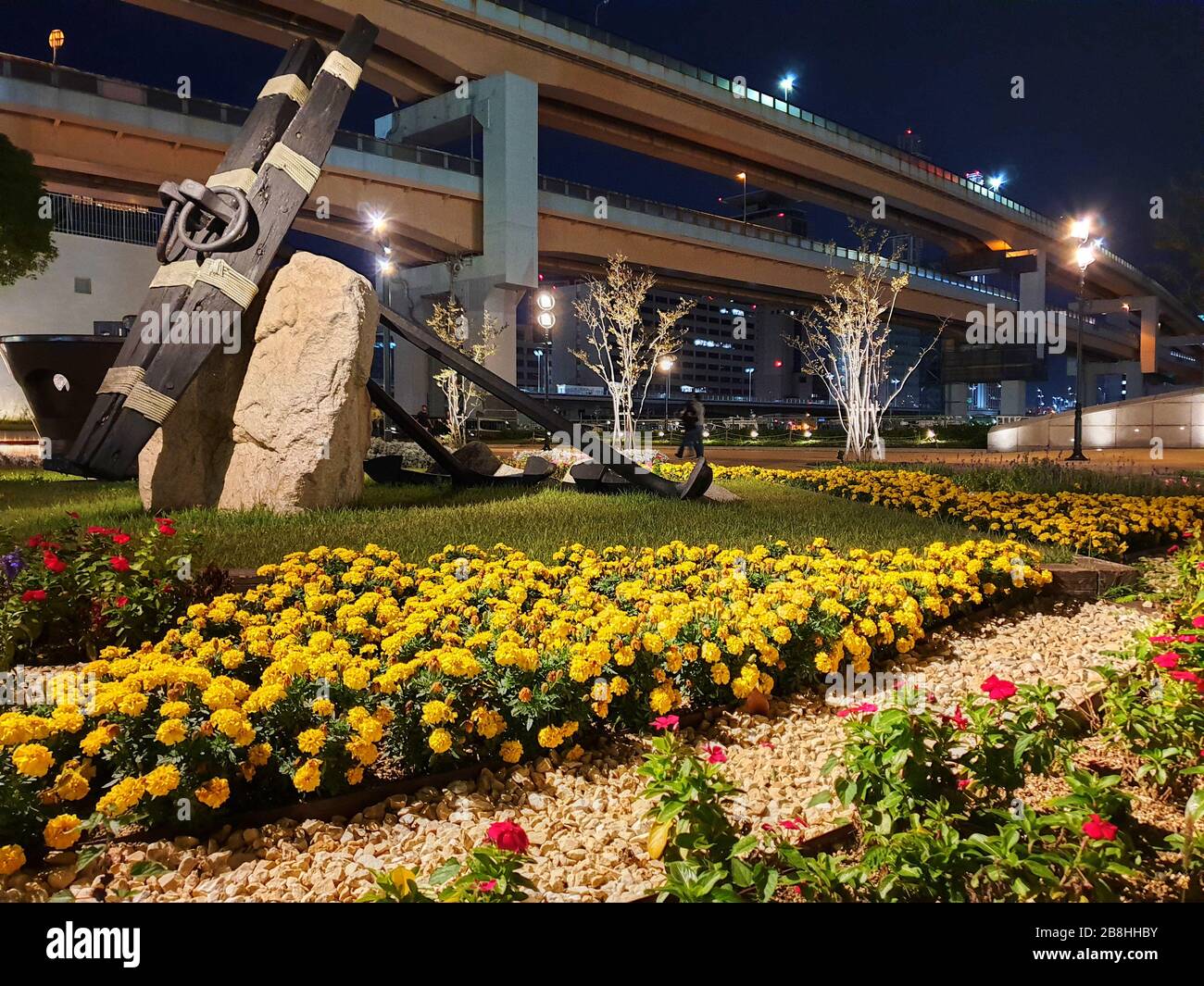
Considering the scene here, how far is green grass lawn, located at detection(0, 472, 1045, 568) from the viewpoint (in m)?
7.12

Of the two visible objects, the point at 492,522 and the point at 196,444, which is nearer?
the point at 492,522

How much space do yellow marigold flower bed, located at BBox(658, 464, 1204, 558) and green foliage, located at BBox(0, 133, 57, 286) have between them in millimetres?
20526

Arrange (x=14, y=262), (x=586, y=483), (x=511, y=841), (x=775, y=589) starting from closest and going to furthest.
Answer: (x=511, y=841), (x=775, y=589), (x=586, y=483), (x=14, y=262)

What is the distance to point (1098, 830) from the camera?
2117 millimetres

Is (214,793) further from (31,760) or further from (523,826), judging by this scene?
(523,826)


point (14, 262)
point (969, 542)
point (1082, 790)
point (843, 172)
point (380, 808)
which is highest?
point (843, 172)

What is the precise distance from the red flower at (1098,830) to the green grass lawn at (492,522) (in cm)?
484

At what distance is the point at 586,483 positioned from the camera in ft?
38.4

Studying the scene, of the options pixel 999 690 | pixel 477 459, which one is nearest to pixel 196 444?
pixel 477 459

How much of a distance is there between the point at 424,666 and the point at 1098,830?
2.59 m

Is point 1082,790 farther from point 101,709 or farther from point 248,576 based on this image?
point 248,576
